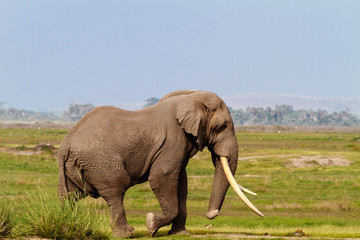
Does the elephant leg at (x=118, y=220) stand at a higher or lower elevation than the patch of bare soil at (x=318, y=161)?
higher

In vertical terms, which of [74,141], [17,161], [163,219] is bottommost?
[17,161]

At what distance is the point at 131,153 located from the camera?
1238cm

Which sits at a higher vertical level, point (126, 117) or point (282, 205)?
point (126, 117)

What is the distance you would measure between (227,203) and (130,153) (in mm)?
12492

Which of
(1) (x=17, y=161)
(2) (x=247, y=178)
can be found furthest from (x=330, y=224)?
(1) (x=17, y=161)

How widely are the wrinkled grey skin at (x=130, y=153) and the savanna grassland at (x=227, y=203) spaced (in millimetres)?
624

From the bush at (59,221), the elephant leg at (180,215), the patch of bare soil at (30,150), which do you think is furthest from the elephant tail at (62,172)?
the patch of bare soil at (30,150)

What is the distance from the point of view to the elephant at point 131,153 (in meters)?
12.2

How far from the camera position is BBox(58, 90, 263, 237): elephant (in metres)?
12.2

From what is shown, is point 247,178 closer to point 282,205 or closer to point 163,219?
point 282,205

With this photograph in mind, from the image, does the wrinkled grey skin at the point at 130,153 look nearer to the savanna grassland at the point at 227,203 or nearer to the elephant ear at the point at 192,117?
the elephant ear at the point at 192,117

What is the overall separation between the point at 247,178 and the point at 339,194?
642cm

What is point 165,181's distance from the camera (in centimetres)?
1242

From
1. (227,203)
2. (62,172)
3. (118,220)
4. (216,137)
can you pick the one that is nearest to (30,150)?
(227,203)
